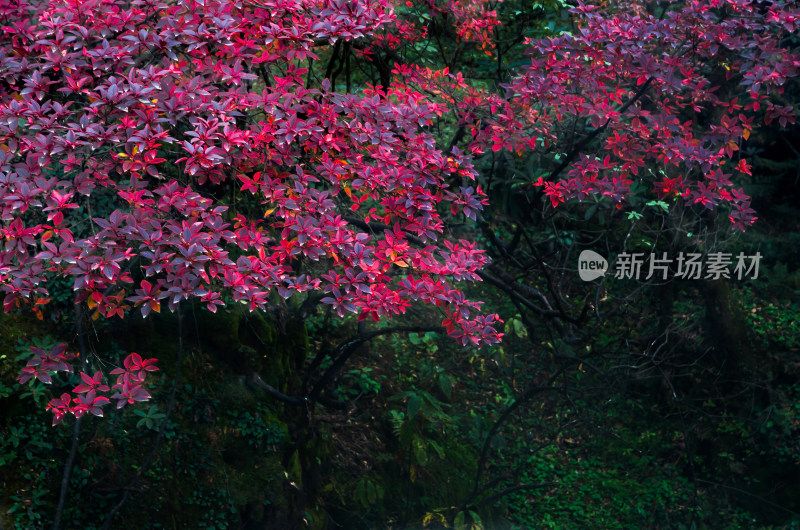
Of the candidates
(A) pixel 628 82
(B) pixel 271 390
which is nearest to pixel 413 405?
(B) pixel 271 390

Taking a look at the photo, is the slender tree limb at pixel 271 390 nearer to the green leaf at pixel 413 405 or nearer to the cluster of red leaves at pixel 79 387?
the green leaf at pixel 413 405

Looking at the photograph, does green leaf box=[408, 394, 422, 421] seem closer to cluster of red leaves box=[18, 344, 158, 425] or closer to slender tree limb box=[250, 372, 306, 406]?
slender tree limb box=[250, 372, 306, 406]

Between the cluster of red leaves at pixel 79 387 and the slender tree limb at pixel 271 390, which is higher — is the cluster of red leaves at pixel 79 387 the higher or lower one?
the higher one

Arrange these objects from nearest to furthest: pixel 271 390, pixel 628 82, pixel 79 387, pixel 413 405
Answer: pixel 79 387, pixel 628 82, pixel 271 390, pixel 413 405

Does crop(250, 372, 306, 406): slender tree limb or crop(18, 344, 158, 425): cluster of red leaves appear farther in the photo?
crop(250, 372, 306, 406): slender tree limb

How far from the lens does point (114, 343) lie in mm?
3617

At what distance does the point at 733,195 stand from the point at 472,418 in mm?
2696

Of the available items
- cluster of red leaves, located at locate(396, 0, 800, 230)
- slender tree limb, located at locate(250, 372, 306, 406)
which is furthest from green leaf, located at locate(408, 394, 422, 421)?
cluster of red leaves, located at locate(396, 0, 800, 230)

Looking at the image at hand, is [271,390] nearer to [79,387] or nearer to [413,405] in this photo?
[413,405]

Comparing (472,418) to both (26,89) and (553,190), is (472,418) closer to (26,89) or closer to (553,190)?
(553,190)

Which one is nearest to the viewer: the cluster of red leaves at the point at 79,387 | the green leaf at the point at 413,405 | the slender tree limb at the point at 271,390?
the cluster of red leaves at the point at 79,387

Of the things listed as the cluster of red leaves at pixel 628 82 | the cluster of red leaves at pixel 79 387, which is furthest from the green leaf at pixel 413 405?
the cluster of red leaves at pixel 79 387

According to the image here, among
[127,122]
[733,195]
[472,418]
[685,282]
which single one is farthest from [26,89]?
[685,282]

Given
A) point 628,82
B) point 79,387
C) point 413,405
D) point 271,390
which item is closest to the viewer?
point 79,387
